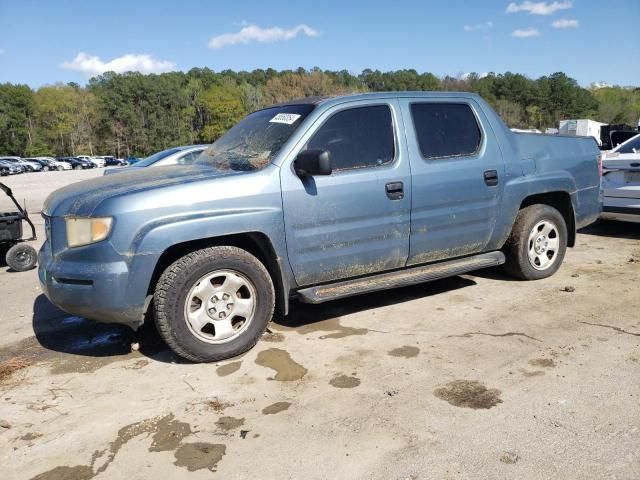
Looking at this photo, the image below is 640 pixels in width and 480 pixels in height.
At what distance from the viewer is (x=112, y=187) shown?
12.3 feet

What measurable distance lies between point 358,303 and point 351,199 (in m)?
1.32

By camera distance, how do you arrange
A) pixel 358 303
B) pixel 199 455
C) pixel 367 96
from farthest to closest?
pixel 358 303
pixel 367 96
pixel 199 455

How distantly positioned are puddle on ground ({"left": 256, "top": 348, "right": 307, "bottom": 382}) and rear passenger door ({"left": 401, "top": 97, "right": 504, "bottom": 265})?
4.65 ft

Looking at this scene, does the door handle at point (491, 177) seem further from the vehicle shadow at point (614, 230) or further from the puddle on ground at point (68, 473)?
the vehicle shadow at point (614, 230)

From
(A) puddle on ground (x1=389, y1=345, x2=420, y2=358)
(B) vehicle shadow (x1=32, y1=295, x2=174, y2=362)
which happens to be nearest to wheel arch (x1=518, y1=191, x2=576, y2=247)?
(A) puddle on ground (x1=389, y1=345, x2=420, y2=358)

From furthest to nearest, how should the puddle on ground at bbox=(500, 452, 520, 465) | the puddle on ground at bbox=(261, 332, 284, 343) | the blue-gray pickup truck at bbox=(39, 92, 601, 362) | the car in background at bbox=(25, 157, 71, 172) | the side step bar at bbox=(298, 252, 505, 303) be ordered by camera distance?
the car in background at bbox=(25, 157, 71, 172) → the puddle on ground at bbox=(261, 332, 284, 343) → the side step bar at bbox=(298, 252, 505, 303) → the blue-gray pickup truck at bbox=(39, 92, 601, 362) → the puddle on ground at bbox=(500, 452, 520, 465)

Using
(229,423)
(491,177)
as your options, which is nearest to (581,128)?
(491,177)

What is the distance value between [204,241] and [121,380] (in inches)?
43.2

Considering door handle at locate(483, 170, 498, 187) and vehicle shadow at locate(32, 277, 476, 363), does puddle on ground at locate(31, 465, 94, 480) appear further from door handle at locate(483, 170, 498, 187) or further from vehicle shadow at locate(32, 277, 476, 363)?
door handle at locate(483, 170, 498, 187)

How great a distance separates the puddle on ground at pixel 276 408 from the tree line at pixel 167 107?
81.2m

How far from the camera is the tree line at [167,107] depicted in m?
93.6

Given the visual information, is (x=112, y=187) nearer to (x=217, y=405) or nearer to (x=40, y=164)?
(x=217, y=405)

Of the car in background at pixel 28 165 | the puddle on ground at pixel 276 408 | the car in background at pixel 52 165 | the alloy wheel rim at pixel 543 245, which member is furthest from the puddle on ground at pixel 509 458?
the car in background at pixel 52 165

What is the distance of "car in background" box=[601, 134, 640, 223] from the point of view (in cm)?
727
